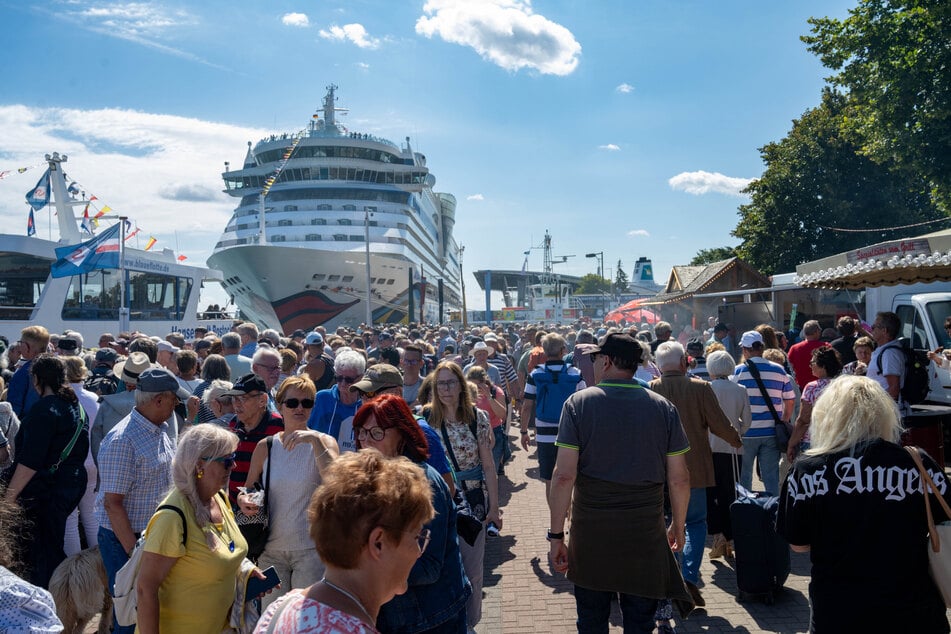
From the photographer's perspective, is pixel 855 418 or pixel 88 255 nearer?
pixel 855 418

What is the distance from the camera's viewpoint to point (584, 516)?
3.44 m

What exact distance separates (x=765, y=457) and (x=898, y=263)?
298cm

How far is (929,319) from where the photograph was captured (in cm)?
966

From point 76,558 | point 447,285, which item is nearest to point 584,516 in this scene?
point 76,558

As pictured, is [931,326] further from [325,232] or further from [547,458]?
[325,232]

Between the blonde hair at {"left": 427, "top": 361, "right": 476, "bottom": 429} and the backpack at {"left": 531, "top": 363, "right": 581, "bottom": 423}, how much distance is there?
165 cm

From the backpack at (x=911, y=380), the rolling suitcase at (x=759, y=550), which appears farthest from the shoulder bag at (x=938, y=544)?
the backpack at (x=911, y=380)

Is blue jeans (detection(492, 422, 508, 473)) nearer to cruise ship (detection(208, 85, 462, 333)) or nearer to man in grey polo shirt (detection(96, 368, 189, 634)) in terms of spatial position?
man in grey polo shirt (detection(96, 368, 189, 634))

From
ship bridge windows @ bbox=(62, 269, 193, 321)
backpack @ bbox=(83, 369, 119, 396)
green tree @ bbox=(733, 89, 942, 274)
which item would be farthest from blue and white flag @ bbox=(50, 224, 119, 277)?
green tree @ bbox=(733, 89, 942, 274)

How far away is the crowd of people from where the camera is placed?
6.10 feet

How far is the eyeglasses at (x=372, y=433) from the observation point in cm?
292

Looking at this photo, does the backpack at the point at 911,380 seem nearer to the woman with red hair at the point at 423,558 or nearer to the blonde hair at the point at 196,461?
the woman with red hair at the point at 423,558

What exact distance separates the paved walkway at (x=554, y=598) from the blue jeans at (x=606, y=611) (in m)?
1.13

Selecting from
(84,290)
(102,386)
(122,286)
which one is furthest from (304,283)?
(102,386)
